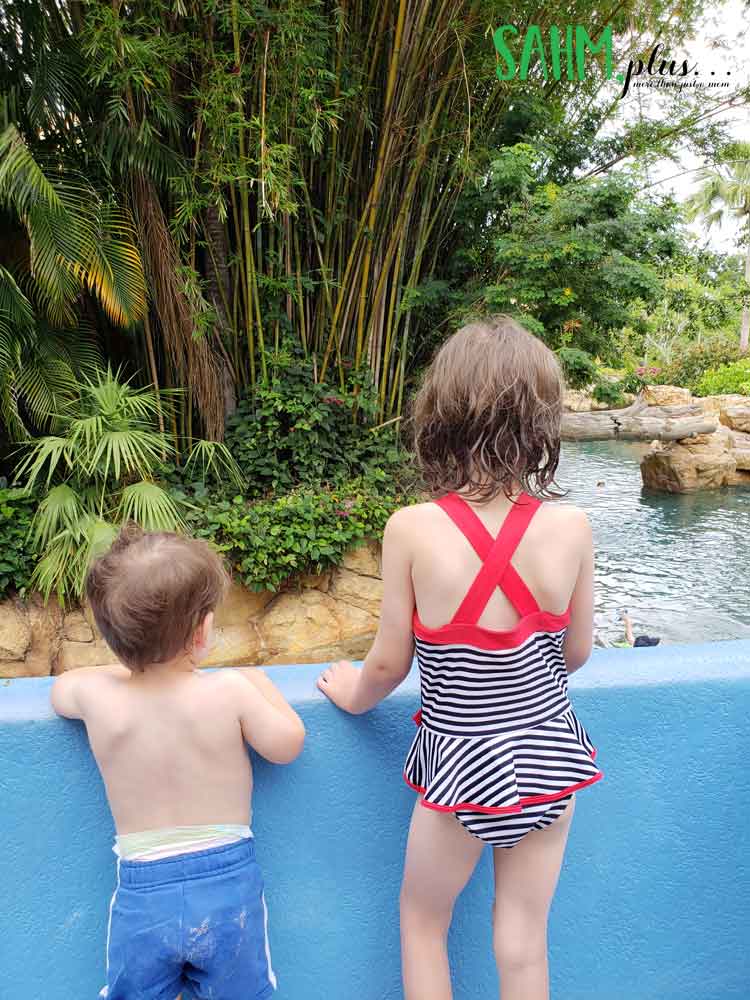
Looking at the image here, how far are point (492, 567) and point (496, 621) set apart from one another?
0.07 metres

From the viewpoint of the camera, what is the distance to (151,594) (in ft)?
3.13

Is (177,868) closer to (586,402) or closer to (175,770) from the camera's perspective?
(175,770)

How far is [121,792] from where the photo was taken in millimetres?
1017

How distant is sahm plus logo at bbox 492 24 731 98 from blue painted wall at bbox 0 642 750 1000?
498 cm

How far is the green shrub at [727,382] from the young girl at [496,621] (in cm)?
1462

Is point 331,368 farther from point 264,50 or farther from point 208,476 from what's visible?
point 264,50

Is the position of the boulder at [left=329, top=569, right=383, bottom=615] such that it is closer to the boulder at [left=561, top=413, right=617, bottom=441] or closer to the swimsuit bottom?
the swimsuit bottom

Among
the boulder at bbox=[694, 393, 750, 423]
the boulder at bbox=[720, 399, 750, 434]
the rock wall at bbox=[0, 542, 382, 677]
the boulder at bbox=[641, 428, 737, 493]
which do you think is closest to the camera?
the rock wall at bbox=[0, 542, 382, 677]

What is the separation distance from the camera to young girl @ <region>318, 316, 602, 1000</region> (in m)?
0.96

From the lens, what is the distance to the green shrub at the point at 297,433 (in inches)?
210

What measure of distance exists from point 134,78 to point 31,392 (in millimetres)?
1815

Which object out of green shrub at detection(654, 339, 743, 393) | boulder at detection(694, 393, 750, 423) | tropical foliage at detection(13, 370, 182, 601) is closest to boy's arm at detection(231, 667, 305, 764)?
tropical foliage at detection(13, 370, 182, 601)

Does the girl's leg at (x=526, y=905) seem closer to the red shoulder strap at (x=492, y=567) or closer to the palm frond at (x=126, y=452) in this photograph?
the red shoulder strap at (x=492, y=567)

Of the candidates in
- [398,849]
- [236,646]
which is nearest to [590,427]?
[236,646]
